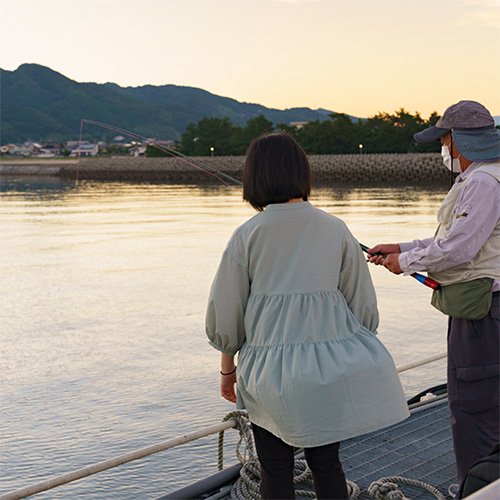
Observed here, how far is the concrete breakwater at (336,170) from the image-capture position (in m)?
55.4

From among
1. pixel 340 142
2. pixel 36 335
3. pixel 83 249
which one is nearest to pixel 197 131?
pixel 340 142

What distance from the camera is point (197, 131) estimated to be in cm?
9362

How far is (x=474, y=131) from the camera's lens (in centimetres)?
274

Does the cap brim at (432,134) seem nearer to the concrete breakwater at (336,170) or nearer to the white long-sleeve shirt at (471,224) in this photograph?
the white long-sleeve shirt at (471,224)

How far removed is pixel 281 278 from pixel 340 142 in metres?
76.7

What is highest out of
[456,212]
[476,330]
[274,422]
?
[456,212]

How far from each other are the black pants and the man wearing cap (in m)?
0.71

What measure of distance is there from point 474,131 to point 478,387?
97cm

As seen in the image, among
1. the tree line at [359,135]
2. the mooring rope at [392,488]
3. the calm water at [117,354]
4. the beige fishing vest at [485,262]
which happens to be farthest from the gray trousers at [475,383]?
the tree line at [359,135]

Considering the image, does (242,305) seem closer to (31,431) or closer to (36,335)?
(31,431)

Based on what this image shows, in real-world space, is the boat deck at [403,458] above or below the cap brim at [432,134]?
below

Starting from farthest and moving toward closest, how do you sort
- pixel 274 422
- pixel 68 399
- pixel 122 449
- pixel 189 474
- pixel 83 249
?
pixel 83 249 < pixel 68 399 < pixel 122 449 < pixel 189 474 < pixel 274 422

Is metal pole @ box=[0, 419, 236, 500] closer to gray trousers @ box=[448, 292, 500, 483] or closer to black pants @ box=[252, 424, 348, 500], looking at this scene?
black pants @ box=[252, 424, 348, 500]

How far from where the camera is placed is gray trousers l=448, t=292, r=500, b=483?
268cm
